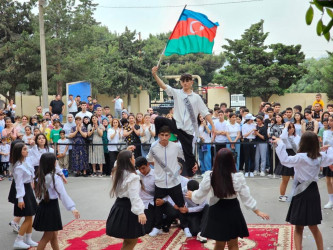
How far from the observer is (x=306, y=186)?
6.43 metres

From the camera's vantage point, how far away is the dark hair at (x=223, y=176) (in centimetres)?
558

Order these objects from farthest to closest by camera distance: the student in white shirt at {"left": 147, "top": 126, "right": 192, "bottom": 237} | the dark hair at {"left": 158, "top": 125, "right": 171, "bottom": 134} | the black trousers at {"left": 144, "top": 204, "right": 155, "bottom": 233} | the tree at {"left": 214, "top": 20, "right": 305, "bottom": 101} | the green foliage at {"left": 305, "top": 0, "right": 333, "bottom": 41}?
1. the tree at {"left": 214, "top": 20, "right": 305, "bottom": 101}
2. the black trousers at {"left": 144, "top": 204, "right": 155, "bottom": 233}
3. the student in white shirt at {"left": 147, "top": 126, "right": 192, "bottom": 237}
4. the dark hair at {"left": 158, "top": 125, "right": 171, "bottom": 134}
5. the green foliage at {"left": 305, "top": 0, "right": 333, "bottom": 41}

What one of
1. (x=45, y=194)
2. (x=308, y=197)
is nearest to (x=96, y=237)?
(x=45, y=194)

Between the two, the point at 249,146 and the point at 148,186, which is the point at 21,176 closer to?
the point at 148,186

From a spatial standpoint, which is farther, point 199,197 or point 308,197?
point 308,197

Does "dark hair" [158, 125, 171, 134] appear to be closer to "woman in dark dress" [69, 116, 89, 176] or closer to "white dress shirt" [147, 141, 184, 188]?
"white dress shirt" [147, 141, 184, 188]

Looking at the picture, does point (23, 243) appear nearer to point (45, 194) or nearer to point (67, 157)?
point (45, 194)

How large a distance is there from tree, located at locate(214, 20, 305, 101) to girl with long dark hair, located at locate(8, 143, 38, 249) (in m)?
22.7

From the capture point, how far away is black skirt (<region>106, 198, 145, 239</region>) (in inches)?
235

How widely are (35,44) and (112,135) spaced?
536 inches

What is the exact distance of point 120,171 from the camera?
6.00 metres

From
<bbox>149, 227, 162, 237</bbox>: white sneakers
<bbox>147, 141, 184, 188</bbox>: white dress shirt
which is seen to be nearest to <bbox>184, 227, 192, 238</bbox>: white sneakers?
<bbox>149, 227, 162, 237</bbox>: white sneakers

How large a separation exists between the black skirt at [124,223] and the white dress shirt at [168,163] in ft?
5.78

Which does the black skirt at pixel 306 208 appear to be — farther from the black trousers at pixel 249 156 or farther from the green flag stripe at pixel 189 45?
the black trousers at pixel 249 156
